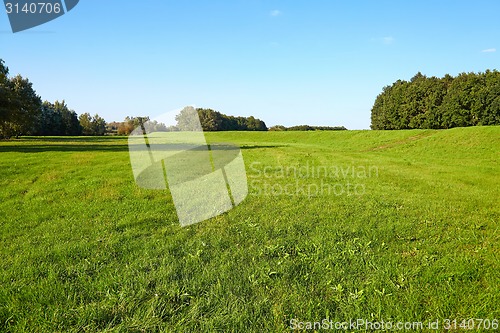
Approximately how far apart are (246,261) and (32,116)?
2168 inches

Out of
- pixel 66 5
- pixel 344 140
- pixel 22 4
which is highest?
pixel 22 4

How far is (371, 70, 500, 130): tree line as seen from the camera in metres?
57.3

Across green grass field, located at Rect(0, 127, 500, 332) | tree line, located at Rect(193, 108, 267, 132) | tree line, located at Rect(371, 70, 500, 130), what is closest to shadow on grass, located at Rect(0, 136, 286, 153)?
green grass field, located at Rect(0, 127, 500, 332)

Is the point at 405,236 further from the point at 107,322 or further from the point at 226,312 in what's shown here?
the point at 107,322

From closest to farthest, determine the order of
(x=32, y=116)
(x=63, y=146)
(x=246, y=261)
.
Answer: (x=246, y=261)
(x=63, y=146)
(x=32, y=116)

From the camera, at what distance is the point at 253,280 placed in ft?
15.6

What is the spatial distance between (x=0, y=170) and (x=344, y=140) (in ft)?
149

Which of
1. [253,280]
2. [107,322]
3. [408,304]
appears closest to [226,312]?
[253,280]

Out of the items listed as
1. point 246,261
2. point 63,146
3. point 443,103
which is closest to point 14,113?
point 63,146

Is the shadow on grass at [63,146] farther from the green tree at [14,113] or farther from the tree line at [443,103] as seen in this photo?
the tree line at [443,103]

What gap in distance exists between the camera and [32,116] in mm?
47375

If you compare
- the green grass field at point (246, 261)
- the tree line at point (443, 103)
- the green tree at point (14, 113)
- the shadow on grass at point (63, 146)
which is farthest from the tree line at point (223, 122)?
the green grass field at point (246, 261)

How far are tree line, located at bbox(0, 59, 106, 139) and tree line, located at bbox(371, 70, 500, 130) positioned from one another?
75991 mm

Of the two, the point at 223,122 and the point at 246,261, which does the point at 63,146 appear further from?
the point at 223,122
